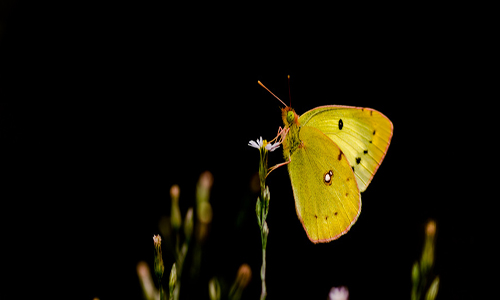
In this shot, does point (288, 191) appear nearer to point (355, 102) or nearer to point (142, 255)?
point (355, 102)

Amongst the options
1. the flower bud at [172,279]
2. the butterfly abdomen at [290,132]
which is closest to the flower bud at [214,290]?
the flower bud at [172,279]

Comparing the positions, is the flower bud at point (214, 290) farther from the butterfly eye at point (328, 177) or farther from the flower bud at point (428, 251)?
the butterfly eye at point (328, 177)

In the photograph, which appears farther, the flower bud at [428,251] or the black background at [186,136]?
the black background at [186,136]

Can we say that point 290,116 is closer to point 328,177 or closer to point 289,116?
point 289,116

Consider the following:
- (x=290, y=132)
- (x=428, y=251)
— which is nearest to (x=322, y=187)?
(x=290, y=132)

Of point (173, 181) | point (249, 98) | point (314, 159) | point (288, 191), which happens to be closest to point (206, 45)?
point (249, 98)

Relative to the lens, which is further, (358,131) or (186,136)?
(186,136)

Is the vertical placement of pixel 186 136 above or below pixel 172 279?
above
